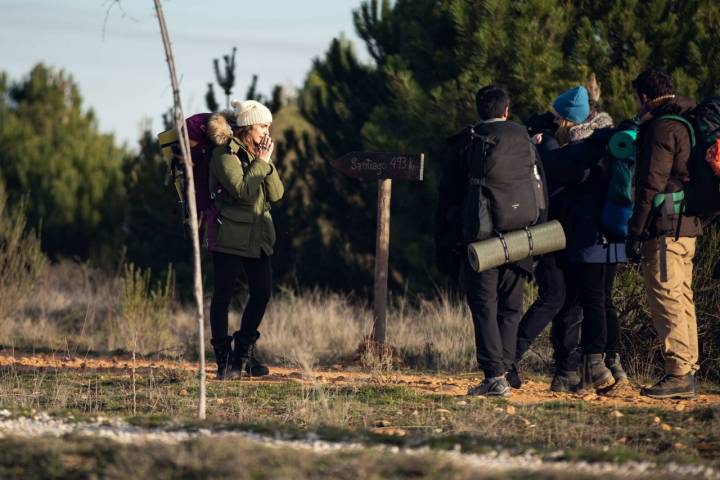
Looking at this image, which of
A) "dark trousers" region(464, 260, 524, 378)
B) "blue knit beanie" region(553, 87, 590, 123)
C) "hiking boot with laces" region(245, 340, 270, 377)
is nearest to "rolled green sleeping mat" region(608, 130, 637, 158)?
"blue knit beanie" region(553, 87, 590, 123)

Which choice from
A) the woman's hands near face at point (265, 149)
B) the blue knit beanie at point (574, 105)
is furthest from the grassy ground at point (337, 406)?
the blue knit beanie at point (574, 105)

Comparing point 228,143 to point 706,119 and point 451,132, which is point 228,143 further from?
point 451,132

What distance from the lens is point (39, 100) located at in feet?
81.3

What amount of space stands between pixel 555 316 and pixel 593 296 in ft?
1.22

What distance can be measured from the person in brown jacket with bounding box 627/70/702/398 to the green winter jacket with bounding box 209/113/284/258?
2522mm

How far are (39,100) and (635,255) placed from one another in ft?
63.4

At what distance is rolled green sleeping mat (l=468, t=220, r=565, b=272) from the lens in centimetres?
737

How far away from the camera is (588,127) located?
7914 mm

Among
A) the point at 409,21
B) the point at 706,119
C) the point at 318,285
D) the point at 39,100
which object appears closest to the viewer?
the point at 706,119

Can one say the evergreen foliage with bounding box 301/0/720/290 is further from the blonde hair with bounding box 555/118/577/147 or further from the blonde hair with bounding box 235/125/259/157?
the blonde hair with bounding box 235/125/259/157

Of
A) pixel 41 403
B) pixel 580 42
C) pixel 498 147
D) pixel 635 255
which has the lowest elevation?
pixel 41 403

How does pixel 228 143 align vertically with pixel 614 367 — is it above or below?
above

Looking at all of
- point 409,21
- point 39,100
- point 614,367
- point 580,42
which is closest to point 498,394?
point 614,367

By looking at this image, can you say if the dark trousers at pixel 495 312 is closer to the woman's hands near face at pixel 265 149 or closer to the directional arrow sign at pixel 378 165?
the woman's hands near face at pixel 265 149
